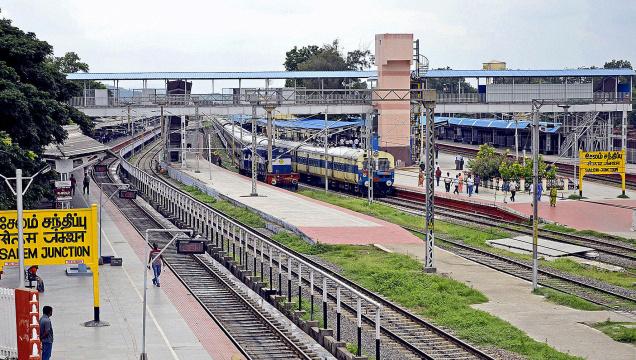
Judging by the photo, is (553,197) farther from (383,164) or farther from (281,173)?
(281,173)

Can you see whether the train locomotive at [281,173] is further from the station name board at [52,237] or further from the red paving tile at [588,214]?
the station name board at [52,237]

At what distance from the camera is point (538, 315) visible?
3259 cm

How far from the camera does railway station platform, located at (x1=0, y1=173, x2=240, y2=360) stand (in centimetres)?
2823

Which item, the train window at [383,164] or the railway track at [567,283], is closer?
the railway track at [567,283]

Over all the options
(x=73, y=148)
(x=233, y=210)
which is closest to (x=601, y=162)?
(x=233, y=210)

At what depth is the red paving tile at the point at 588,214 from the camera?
186ft

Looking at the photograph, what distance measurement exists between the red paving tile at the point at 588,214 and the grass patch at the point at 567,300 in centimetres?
2010

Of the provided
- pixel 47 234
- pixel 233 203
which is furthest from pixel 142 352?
pixel 233 203

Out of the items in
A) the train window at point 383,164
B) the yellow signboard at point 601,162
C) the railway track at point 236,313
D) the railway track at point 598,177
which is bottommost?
the railway track at point 236,313

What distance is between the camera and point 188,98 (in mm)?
99875

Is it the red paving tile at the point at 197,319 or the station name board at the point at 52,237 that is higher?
the station name board at the point at 52,237

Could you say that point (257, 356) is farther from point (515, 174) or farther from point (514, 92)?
point (514, 92)

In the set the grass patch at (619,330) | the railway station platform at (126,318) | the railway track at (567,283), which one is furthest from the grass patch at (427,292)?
the railway station platform at (126,318)

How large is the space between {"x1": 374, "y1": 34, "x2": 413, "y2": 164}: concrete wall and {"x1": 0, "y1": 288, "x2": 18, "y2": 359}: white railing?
235 feet
